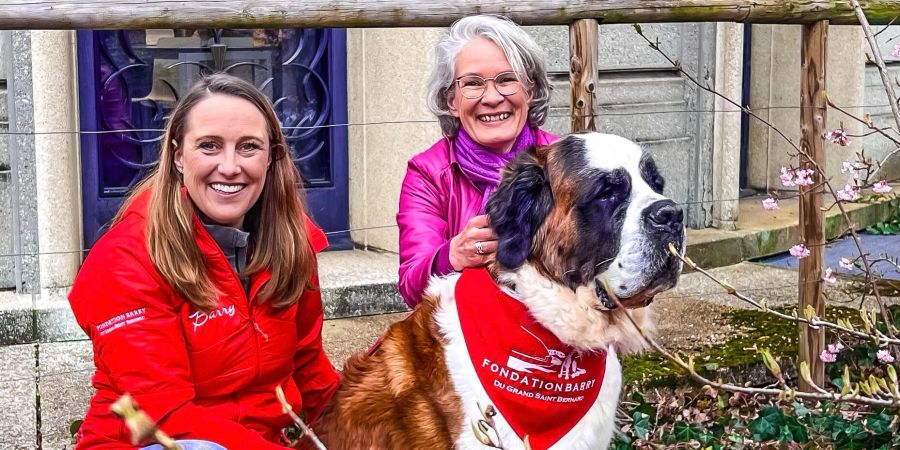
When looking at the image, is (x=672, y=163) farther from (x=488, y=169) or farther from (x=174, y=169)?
(x=174, y=169)

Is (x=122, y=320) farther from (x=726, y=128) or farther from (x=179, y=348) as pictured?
(x=726, y=128)

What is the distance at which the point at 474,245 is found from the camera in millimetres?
2955

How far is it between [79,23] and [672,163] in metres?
4.48

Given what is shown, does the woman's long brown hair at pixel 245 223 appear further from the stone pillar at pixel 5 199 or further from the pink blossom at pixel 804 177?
the stone pillar at pixel 5 199

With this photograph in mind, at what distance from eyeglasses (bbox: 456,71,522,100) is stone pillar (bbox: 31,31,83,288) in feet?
8.99

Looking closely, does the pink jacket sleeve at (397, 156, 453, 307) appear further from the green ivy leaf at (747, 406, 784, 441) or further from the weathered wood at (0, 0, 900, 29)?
the green ivy leaf at (747, 406, 784, 441)

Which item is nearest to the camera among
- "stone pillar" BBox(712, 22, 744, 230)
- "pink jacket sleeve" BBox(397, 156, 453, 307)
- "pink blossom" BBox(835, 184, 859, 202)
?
"pink jacket sleeve" BBox(397, 156, 453, 307)

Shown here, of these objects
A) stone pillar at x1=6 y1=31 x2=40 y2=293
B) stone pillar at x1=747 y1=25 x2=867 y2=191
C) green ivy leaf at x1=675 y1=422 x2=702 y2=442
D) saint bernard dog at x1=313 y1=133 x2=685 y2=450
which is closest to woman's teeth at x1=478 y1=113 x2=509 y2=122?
saint bernard dog at x1=313 y1=133 x2=685 y2=450

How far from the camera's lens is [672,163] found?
722 cm

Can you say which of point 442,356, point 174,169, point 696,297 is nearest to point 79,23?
point 174,169

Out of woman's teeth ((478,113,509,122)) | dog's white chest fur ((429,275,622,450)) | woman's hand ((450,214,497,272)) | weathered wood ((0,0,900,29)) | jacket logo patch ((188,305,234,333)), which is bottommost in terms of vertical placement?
dog's white chest fur ((429,275,622,450))

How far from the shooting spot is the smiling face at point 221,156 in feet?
9.63

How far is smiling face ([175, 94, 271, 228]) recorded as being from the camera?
2.94 m

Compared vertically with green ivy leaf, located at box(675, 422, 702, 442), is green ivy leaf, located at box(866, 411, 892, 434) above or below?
above
